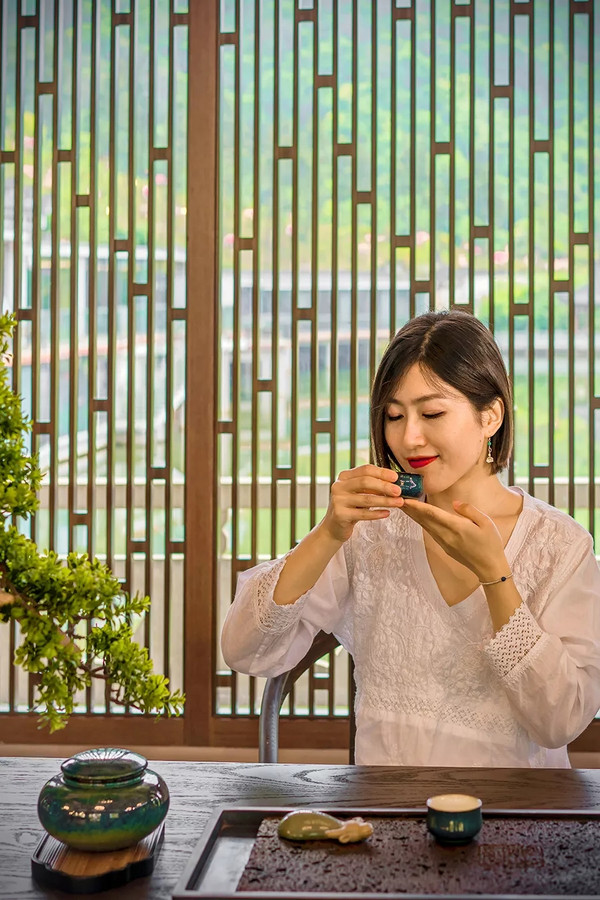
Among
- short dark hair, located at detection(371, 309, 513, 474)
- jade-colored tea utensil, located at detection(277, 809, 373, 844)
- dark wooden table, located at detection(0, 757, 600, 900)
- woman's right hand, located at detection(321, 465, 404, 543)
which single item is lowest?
dark wooden table, located at detection(0, 757, 600, 900)

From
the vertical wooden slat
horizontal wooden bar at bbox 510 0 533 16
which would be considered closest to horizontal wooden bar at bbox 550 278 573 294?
horizontal wooden bar at bbox 510 0 533 16

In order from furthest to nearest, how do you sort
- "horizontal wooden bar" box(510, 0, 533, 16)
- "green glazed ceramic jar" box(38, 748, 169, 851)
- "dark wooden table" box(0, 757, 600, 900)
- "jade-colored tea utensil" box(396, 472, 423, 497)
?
1. "horizontal wooden bar" box(510, 0, 533, 16)
2. "jade-colored tea utensil" box(396, 472, 423, 497)
3. "dark wooden table" box(0, 757, 600, 900)
4. "green glazed ceramic jar" box(38, 748, 169, 851)

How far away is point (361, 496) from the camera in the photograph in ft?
5.43

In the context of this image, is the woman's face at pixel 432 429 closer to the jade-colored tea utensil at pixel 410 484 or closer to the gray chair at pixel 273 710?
the jade-colored tea utensil at pixel 410 484

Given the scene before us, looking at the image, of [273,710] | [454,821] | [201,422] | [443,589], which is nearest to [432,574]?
[443,589]

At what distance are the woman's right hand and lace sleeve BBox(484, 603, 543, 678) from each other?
272 mm

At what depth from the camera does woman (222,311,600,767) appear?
161 centimetres

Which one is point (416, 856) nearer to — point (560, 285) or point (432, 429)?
point (432, 429)

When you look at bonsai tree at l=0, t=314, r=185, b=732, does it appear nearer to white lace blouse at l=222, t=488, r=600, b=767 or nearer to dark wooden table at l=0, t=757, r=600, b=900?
dark wooden table at l=0, t=757, r=600, b=900

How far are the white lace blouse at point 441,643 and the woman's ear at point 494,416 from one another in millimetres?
182

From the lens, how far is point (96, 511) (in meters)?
3.48

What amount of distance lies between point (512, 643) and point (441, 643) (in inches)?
9.8

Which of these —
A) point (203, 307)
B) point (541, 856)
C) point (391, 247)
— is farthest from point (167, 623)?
point (541, 856)

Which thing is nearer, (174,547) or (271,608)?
(271,608)
